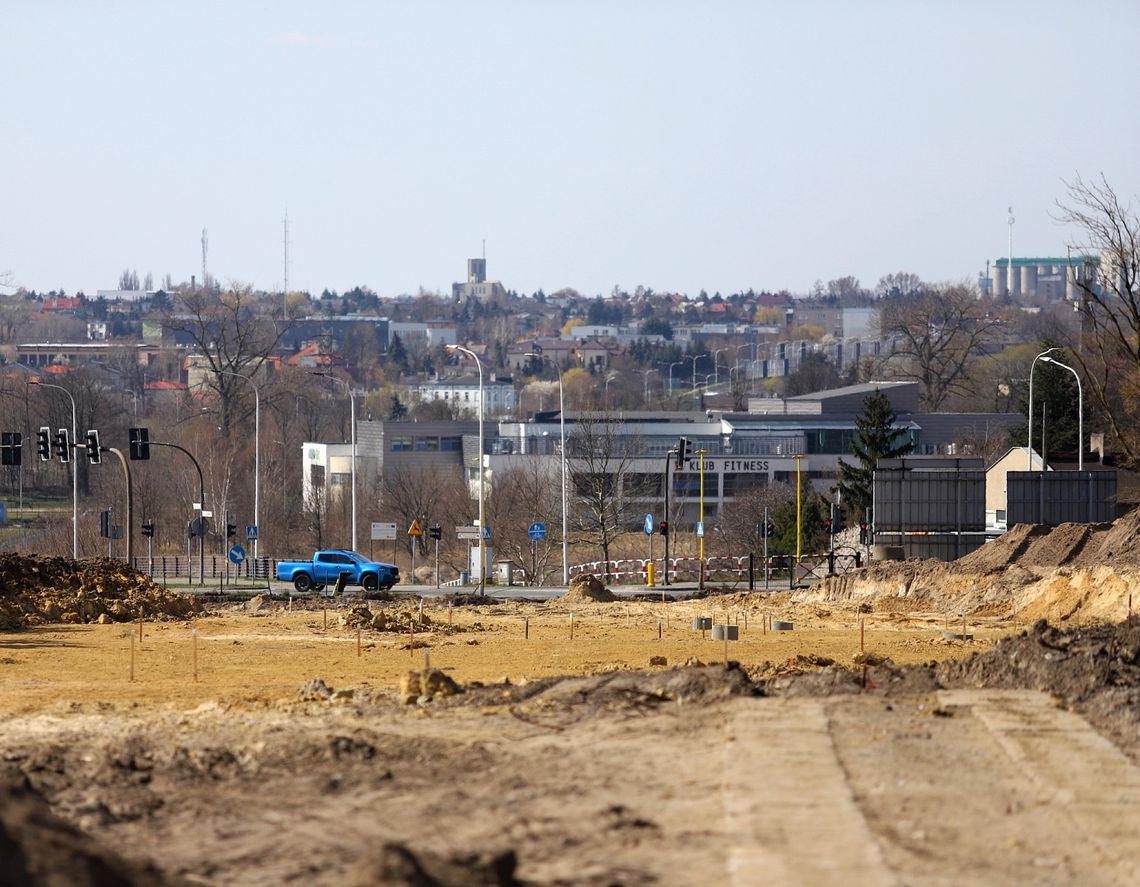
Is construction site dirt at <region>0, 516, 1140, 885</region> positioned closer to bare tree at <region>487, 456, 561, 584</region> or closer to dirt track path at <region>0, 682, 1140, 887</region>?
Result: dirt track path at <region>0, 682, 1140, 887</region>

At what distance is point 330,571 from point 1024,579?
23.7m

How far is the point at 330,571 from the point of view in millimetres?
54406

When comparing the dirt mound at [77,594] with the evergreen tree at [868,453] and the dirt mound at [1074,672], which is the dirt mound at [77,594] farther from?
the evergreen tree at [868,453]

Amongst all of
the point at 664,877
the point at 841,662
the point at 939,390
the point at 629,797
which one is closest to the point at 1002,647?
the point at 841,662

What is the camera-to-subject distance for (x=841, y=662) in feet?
89.8

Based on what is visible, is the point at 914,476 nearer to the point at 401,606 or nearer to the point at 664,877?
the point at 401,606

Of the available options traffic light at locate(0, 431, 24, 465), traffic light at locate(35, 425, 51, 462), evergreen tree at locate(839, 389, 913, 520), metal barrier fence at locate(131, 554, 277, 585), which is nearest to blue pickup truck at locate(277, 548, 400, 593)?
metal barrier fence at locate(131, 554, 277, 585)

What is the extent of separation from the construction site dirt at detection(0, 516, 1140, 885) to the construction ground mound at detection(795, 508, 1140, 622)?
1038 centimetres

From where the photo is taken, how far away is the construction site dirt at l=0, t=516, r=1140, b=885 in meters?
11.6

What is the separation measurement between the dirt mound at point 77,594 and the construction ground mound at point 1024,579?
57.7 feet

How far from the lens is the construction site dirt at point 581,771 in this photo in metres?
11.6

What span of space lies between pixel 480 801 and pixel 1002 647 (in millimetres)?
9993

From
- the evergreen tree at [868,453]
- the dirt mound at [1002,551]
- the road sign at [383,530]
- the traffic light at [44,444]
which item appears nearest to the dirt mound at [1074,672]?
the dirt mound at [1002,551]

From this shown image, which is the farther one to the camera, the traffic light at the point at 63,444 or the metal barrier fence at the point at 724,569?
the metal barrier fence at the point at 724,569
